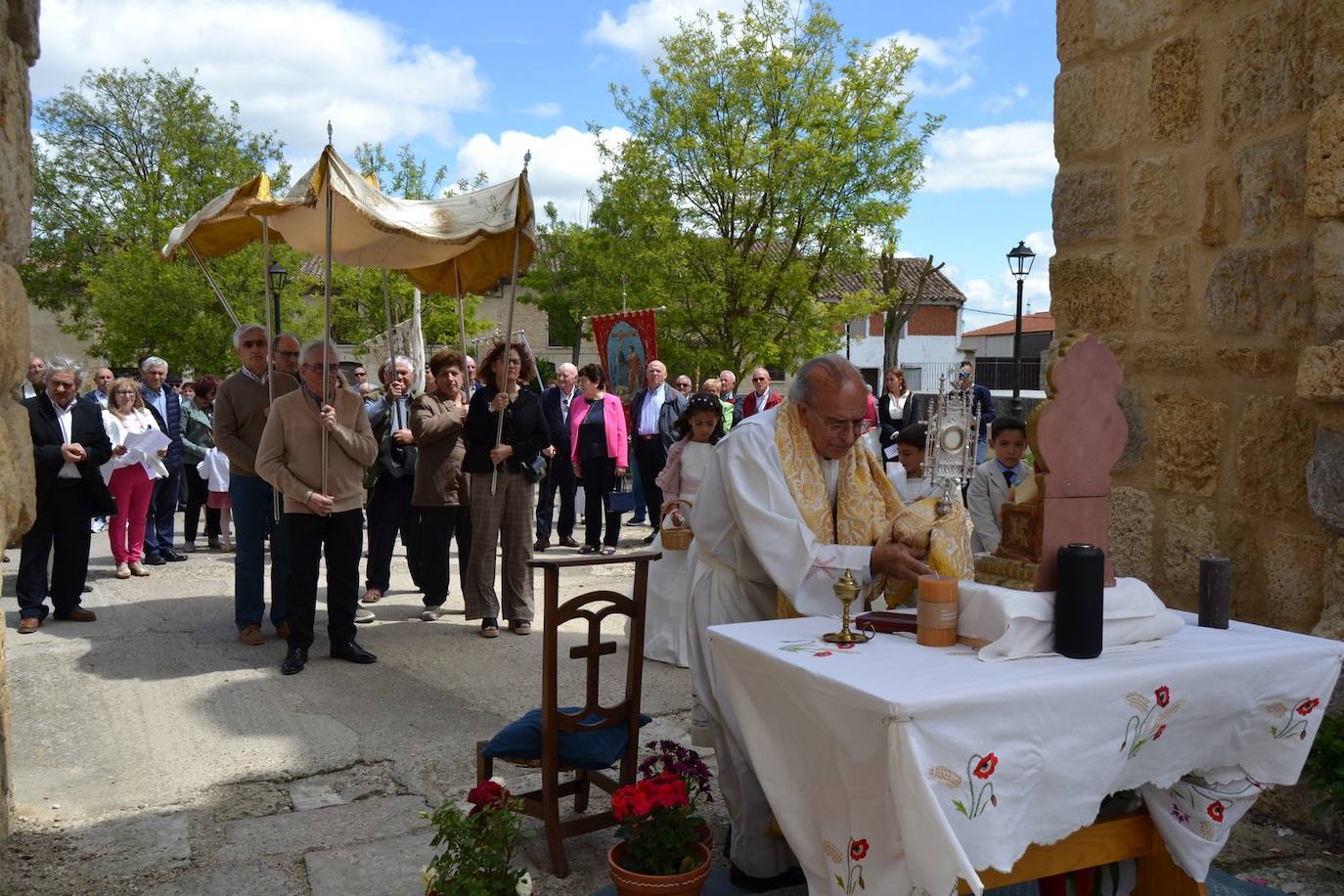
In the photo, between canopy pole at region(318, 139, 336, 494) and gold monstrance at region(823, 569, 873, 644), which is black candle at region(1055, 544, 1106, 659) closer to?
gold monstrance at region(823, 569, 873, 644)

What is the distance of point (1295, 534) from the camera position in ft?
13.2

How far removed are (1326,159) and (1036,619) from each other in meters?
2.24

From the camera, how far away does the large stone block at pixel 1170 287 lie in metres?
4.47

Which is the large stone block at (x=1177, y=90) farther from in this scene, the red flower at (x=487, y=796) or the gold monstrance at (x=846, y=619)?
the red flower at (x=487, y=796)

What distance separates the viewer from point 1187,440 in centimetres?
444

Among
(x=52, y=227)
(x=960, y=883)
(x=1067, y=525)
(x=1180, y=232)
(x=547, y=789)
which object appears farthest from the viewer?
(x=52, y=227)

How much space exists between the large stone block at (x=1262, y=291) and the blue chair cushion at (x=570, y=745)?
2.92 meters

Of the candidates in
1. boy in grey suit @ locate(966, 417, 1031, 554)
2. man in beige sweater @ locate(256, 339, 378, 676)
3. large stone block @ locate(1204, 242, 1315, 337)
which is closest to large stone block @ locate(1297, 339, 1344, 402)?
large stone block @ locate(1204, 242, 1315, 337)

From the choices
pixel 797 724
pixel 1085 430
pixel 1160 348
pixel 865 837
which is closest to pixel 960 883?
pixel 865 837

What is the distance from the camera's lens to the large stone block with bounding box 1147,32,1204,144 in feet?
14.4

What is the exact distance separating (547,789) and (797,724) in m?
1.30

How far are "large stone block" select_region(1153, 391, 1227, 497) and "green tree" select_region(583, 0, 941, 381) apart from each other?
1671 cm

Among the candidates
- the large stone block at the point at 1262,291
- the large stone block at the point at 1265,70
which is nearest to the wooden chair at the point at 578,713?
the large stone block at the point at 1262,291

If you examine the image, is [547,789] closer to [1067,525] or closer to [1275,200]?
[1067,525]
